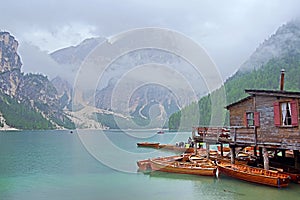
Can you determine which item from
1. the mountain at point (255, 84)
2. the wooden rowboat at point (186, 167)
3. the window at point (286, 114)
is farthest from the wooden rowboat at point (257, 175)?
the mountain at point (255, 84)

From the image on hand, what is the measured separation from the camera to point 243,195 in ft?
83.1

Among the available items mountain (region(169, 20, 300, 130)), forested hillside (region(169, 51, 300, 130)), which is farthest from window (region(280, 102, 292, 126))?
forested hillside (region(169, 51, 300, 130))

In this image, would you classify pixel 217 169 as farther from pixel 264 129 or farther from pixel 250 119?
pixel 264 129

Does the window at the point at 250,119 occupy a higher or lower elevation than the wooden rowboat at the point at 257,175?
higher

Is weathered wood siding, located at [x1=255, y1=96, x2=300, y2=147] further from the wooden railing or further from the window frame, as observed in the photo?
the wooden railing

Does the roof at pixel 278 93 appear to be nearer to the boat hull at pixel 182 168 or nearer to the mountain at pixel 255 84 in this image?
the boat hull at pixel 182 168

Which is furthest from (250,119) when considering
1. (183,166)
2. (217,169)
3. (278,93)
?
(183,166)

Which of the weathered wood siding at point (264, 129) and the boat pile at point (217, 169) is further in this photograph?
the boat pile at point (217, 169)

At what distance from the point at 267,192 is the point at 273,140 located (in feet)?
14.2

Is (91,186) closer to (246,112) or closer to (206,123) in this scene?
(246,112)

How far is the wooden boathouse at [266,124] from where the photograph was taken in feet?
83.7

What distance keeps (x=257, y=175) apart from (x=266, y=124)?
4271 millimetres

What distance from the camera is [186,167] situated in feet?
110

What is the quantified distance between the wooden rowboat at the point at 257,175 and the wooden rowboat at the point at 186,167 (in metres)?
1.32
